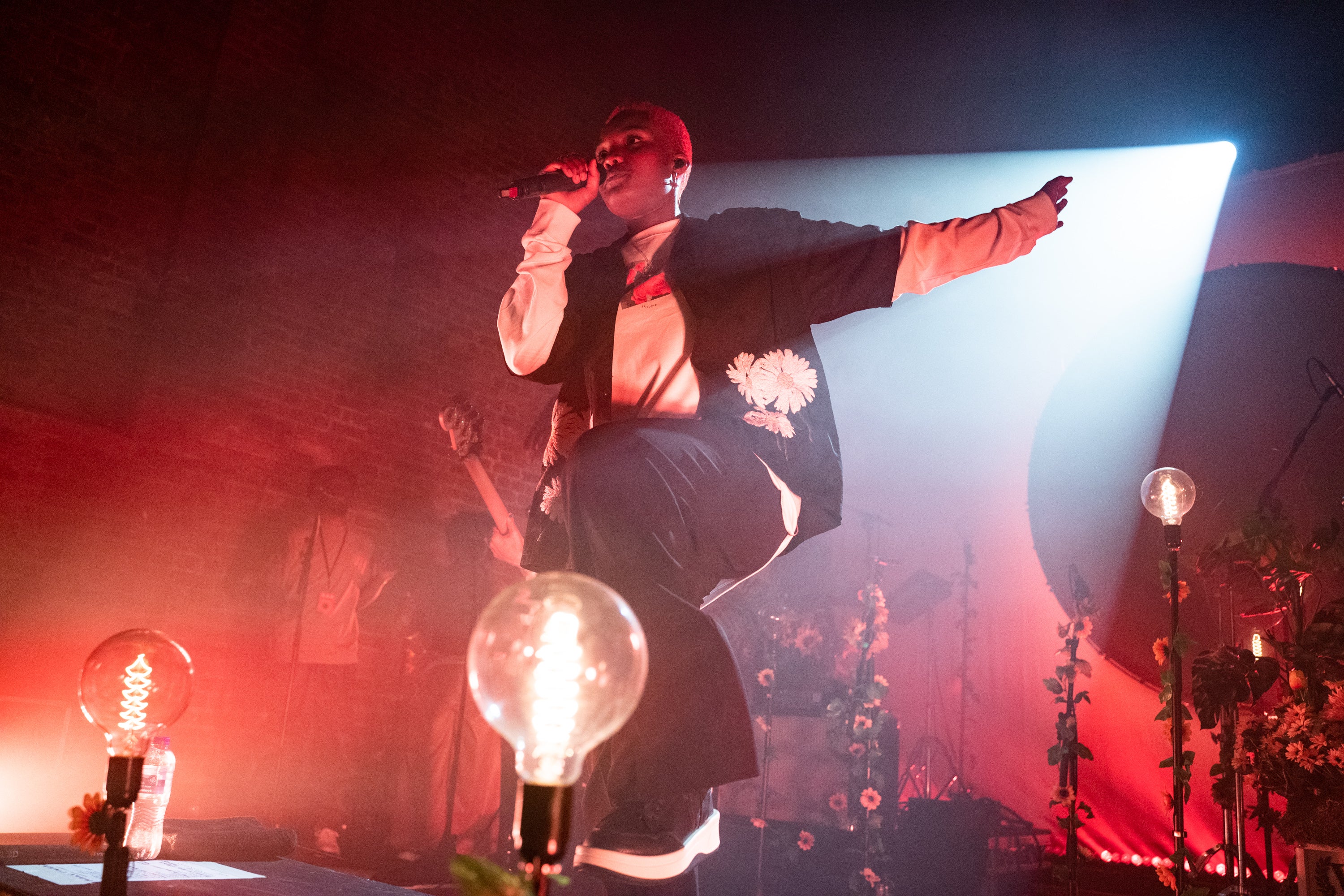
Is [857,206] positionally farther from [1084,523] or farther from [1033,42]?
[1084,523]

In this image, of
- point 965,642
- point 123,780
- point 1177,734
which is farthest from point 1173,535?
point 965,642

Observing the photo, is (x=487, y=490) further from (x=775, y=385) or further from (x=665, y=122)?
(x=775, y=385)

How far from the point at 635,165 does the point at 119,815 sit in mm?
1479

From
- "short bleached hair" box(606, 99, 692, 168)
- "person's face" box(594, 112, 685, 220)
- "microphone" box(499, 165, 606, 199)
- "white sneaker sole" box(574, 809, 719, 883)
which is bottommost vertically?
"white sneaker sole" box(574, 809, 719, 883)

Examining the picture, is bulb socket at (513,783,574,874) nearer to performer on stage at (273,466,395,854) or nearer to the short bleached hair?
the short bleached hair

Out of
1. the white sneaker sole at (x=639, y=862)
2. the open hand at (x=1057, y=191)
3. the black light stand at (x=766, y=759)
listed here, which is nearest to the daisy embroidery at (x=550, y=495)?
the white sneaker sole at (x=639, y=862)

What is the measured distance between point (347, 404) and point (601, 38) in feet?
11.0

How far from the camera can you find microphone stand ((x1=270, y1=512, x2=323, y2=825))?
4746 millimetres

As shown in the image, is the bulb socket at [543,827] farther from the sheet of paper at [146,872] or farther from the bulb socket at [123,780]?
the sheet of paper at [146,872]

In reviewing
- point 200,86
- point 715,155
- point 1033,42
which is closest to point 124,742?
point 200,86

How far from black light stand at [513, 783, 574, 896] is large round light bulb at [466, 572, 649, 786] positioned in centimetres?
1

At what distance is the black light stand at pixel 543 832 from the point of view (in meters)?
0.82

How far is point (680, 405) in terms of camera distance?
5.99ft

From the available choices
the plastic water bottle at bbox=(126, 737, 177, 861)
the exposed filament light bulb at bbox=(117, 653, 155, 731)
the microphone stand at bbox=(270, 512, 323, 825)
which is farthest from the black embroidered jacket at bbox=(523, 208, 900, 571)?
the microphone stand at bbox=(270, 512, 323, 825)
